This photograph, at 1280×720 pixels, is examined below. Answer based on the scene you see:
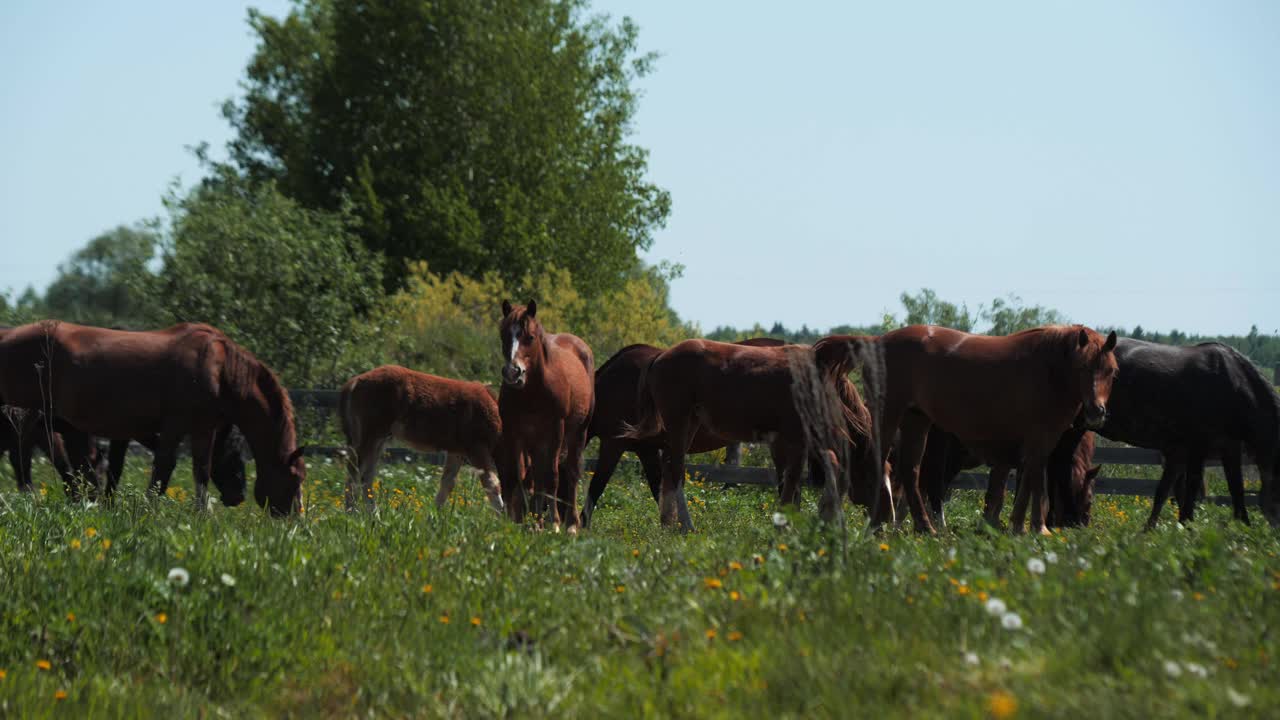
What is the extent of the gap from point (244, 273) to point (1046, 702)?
22.0 meters

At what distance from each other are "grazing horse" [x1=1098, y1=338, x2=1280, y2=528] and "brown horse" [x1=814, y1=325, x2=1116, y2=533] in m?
2.40

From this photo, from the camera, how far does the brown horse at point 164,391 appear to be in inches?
457

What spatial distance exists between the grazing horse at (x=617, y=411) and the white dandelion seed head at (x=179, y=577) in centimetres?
559

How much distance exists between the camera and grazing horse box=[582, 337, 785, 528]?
11492 millimetres

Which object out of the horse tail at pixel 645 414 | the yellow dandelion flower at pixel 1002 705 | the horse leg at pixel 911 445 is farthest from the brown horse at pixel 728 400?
the yellow dandelion flower at pixel 1002 705

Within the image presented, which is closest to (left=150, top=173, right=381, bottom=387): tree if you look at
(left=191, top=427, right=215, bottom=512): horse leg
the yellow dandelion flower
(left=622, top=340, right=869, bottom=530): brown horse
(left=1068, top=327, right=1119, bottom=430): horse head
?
(left=191, top=427, right=215, bottom=512): horse leg

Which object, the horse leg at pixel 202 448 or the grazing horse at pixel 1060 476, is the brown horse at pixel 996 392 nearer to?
the grazing horse at pixel 1060 476

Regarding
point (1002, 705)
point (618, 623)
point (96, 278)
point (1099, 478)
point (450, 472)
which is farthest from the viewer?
point (96, 278)

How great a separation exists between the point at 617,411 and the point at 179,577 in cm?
627

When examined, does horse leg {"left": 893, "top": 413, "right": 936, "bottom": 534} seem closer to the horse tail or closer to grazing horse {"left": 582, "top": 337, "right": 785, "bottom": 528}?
grazing horse {"left": 582, "top": 337, "right": 785, "bottom": 528}

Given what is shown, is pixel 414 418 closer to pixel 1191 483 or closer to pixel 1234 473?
pixel 1191 483

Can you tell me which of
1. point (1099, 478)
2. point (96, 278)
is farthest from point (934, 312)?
point (96, 278)

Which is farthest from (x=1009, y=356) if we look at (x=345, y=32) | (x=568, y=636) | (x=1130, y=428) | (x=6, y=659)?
(x=345, y=32)

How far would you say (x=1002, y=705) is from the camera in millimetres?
3674
